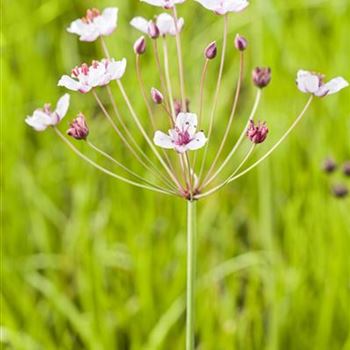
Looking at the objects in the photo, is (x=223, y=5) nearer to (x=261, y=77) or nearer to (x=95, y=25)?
(x=261, y=77)

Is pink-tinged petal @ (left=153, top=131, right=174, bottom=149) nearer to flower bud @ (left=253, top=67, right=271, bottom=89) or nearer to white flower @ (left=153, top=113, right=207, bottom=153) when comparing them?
white flower @ (left=153, top=113, right=207, bottom=153)

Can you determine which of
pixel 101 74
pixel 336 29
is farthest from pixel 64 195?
pixel 101 74

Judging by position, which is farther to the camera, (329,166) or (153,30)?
(329,166)

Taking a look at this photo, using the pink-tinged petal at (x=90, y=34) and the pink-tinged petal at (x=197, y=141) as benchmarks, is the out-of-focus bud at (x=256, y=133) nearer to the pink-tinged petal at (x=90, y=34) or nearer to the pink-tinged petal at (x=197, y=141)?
the pink-tinged petal at (x=197, y=141)

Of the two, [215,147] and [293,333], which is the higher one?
[215,147]

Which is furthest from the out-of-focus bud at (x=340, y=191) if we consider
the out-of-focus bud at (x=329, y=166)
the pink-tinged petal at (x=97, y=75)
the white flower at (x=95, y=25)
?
the pink-tinged petal at (x=97, y=75)

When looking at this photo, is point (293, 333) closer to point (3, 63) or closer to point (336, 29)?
point (336, 29)

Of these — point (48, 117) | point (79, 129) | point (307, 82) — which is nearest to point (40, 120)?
point (48, 117)
